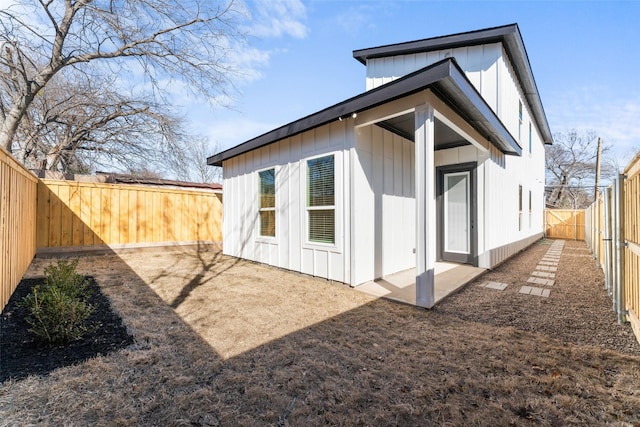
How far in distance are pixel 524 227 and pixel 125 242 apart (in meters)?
11.9

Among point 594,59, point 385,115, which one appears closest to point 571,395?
point 385,115

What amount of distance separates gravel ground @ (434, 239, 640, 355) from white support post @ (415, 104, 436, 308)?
463 millimetres

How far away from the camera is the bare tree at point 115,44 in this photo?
6.21m

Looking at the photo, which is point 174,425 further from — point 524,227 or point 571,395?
point 524,227

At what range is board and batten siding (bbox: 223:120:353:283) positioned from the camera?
467cm

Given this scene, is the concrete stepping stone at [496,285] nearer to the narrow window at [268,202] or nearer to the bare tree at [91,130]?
the narrow window at [268,202]

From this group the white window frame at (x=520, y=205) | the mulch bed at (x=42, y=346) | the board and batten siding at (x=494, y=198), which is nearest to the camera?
the mulch bed at (x=42, y=346)

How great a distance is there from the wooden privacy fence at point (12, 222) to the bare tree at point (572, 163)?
30.1 metres

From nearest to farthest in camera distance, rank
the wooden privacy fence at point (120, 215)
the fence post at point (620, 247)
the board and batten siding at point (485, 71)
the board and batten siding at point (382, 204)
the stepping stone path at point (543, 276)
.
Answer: the fence post at point (620, 247) < the stepping stone path at point (543, 276) < the board and batten siding at point (382, 204) < the board and batten siding at point (485, 71) < the wooden privacy fence at point (120, 215)

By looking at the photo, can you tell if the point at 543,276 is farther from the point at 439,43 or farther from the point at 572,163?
the point at 572,163

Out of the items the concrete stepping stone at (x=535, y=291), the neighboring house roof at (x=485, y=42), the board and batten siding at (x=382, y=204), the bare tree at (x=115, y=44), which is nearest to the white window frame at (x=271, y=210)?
the board and batten siding at (x=382, y=204)

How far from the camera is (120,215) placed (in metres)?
7.77

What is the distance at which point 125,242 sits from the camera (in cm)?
782

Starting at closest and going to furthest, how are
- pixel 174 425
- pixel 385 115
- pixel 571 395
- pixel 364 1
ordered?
pixel 174 425 → pixel 571 395 → pixel 385 115 → pixel 364 1
